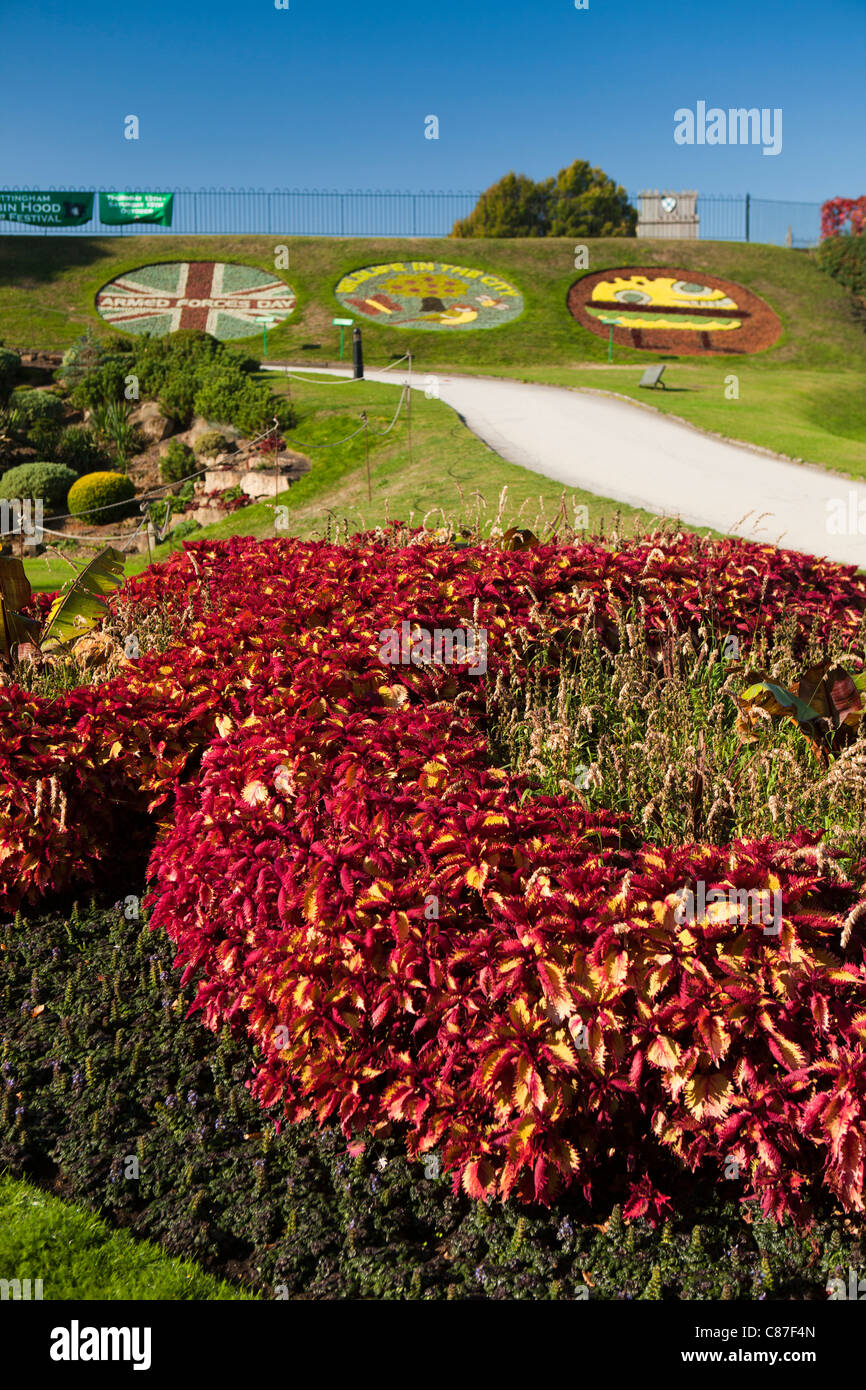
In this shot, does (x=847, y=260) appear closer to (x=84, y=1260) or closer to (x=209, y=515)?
(x=209, y=515)

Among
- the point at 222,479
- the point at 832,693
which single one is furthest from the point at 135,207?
the point at 832,693

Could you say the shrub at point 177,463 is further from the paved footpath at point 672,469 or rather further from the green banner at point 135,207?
the green banner at point 135,207

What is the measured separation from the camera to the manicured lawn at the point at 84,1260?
282cm

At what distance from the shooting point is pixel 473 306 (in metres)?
32.5

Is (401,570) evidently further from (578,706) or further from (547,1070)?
(547,1070)

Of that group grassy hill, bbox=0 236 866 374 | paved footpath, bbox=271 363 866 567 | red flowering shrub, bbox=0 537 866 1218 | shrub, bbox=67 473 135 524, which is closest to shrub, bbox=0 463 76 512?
shrub, bbox=67 473 135 524

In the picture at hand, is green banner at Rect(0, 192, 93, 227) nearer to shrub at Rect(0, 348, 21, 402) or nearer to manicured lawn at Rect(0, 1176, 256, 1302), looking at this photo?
shrub at Rect(0, 348, 21, 402)

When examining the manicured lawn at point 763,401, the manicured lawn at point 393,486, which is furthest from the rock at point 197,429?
the manicured lawn at point 763,401

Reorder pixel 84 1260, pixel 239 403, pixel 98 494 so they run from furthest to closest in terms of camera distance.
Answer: pixel 239 403, pixel 98 494, pixel 84 1260

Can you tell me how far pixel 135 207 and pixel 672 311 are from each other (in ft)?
65.6

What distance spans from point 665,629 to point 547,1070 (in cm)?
298

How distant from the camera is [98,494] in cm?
1680

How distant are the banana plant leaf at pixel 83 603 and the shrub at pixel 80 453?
14342 millimetres

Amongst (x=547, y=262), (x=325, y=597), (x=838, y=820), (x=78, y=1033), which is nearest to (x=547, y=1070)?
(x=838, y=820)
